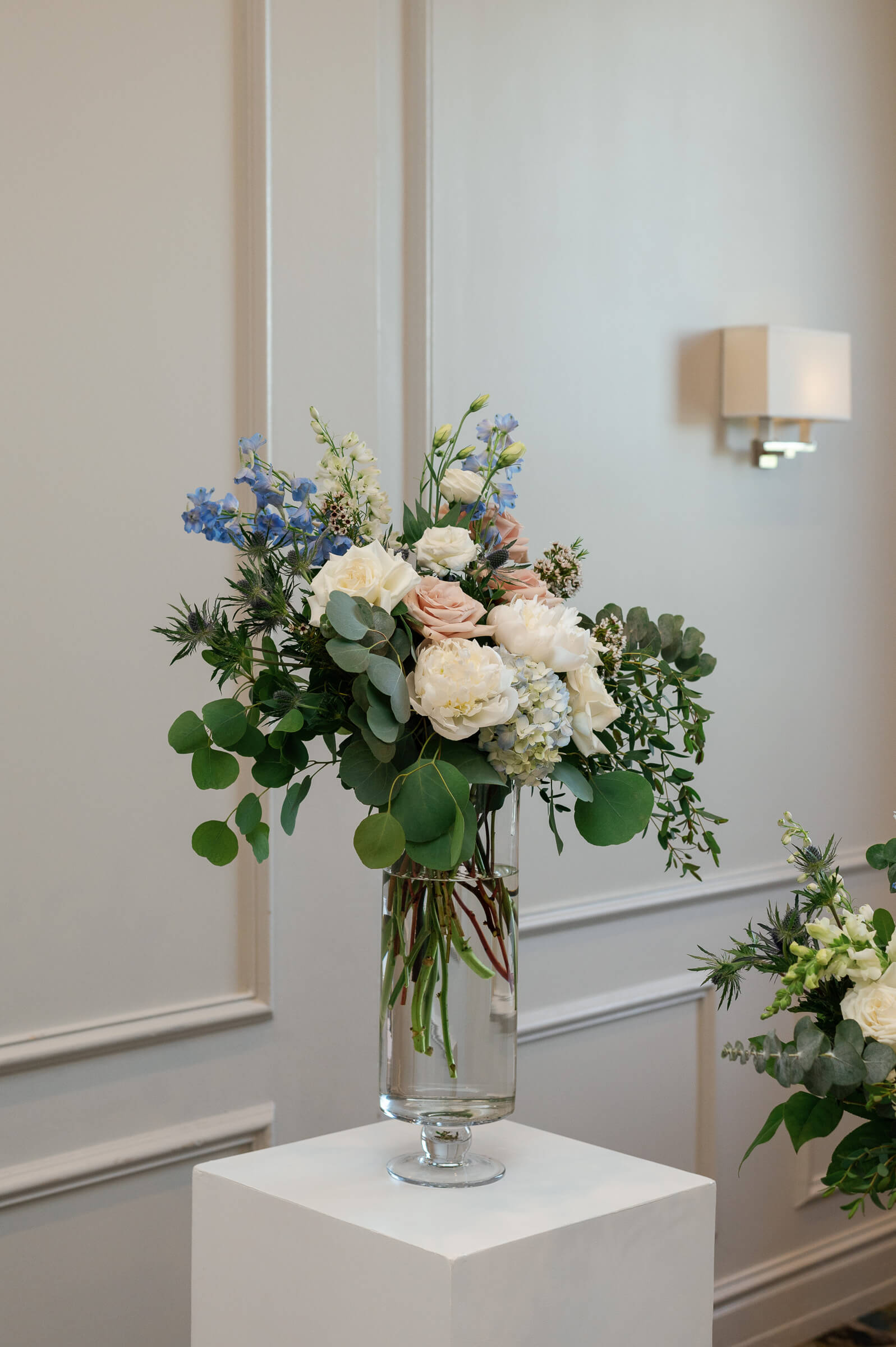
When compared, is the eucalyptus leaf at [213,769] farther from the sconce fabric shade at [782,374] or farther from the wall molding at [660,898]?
the sconce fabric shade at [782,374]

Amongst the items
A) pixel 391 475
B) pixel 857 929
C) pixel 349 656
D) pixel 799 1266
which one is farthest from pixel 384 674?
pixel 799 1266

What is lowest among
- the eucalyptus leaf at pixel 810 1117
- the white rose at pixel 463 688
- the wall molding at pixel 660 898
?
the wall molding at pixel 660 898

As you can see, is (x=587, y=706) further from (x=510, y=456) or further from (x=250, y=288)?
(x=250, y=288)

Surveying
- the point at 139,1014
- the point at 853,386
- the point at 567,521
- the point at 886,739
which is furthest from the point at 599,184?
the point at 139,1014

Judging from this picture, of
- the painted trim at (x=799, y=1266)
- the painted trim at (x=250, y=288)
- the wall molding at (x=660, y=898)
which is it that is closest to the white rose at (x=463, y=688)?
the painted trim at (x=250, y=288)

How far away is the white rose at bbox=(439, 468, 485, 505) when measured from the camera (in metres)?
1.18

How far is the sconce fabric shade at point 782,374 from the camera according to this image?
256 cm

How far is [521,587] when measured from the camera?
1153 mm

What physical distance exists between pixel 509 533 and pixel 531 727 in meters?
0.21

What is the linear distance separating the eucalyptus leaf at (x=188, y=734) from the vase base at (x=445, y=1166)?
402mm

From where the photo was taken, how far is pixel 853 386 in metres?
2.90

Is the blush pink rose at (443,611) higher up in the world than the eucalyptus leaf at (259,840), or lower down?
higher up

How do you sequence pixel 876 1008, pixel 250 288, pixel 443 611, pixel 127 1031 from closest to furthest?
pixel 876 1008, pixel 443 611, pixel 127 1031, pixel 250 288

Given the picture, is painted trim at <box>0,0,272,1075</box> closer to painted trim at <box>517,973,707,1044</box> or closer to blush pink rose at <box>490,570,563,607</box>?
painted trim at <box>517,973,707,1044</box>
